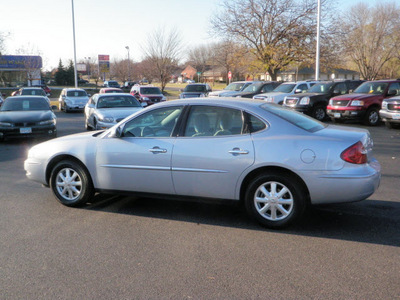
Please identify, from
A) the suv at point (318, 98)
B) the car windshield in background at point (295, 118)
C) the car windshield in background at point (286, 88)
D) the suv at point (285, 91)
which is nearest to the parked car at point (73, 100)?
the suv at point (285, 91)

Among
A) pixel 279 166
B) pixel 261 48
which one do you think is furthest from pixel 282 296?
pixel 261 48

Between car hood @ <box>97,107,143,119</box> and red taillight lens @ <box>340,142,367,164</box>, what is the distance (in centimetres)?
941

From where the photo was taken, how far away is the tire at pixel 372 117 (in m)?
16.3

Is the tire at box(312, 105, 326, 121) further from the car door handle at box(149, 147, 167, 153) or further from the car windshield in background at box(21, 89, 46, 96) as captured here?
the car windshield in background at box(21, 89, 46, 96)

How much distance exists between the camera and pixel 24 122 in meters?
12.3

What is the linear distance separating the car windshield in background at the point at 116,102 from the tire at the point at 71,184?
880 cm

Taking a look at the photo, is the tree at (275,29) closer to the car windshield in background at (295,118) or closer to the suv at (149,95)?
the suv at (149,95)

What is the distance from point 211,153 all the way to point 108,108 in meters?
9.87

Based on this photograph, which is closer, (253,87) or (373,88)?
(373,88)

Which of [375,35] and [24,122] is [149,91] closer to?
[24,122]

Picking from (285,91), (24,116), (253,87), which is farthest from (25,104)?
(253,87)

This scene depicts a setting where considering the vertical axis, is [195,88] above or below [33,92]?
above

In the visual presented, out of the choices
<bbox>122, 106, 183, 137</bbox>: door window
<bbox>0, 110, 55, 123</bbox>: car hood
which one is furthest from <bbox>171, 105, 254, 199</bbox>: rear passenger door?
<bbox>0, 110, 55, 123</bbox>: car hood

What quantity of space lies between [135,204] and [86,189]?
2.46 feet
